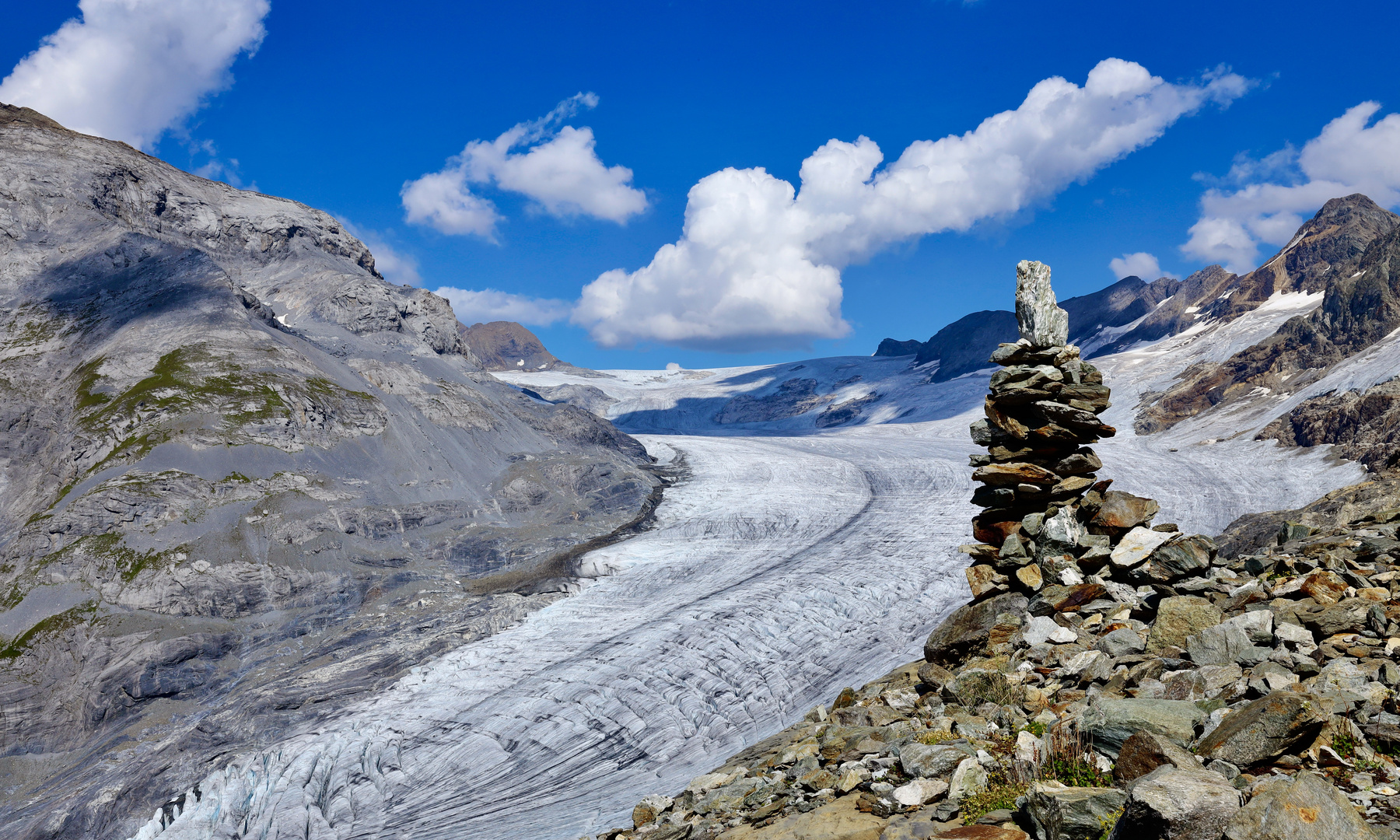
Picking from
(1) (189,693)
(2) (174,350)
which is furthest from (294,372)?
(1) (189,693)

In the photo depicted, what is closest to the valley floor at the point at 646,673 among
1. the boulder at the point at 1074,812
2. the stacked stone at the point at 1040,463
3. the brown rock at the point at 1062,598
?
the stacked stone at the point at 1040,463

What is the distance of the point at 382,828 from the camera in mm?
14391

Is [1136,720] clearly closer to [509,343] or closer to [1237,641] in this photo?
[1237,641]

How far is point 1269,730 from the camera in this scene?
14.8 feet

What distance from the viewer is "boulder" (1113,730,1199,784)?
4.52 m

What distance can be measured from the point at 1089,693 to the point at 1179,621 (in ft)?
4.84

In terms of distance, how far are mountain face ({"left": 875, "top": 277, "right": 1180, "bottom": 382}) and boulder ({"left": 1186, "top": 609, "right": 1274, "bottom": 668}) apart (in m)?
82.6

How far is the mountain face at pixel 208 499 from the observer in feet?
59.8

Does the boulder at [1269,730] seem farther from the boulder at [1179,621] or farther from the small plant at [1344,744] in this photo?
the boulder at [1179,621]

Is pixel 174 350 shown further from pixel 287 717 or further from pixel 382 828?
pixel 382 828

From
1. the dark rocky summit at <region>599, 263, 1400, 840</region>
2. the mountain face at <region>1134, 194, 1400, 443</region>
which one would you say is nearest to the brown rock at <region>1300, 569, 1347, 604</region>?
the dark rocky summit at <region>599, 263, 1400, 840</region>

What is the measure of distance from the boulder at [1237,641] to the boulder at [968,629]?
114 inches

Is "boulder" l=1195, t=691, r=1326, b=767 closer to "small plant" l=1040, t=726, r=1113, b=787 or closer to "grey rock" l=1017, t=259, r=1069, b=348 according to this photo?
"small plant" l=1040, t=726, r=1113, b=787

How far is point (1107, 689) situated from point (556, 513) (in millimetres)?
26323
